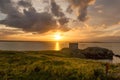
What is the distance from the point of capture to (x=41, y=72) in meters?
29.0

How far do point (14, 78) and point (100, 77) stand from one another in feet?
37.2

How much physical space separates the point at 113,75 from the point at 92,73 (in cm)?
277

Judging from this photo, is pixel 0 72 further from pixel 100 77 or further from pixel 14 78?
pixel 100 77

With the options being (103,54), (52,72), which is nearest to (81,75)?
(52,72)

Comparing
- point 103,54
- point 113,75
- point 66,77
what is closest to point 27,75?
point 66,77

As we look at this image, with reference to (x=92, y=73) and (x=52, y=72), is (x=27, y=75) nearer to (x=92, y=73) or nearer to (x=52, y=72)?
(x=52, y=72)

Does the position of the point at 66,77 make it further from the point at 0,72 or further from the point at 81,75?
the point at 0,72

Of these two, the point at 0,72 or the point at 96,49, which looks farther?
the point at 96,49

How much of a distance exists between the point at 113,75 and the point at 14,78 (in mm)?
13179

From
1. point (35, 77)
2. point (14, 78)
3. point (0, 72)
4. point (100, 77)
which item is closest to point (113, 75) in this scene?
point (100, 77)

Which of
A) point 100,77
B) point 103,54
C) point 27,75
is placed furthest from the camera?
point 103,54

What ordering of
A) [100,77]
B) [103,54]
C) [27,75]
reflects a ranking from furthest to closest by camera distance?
[103,54] → [27,75] → [100,77]

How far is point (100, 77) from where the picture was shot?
2578cm

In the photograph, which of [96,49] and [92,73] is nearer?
[92,73]
